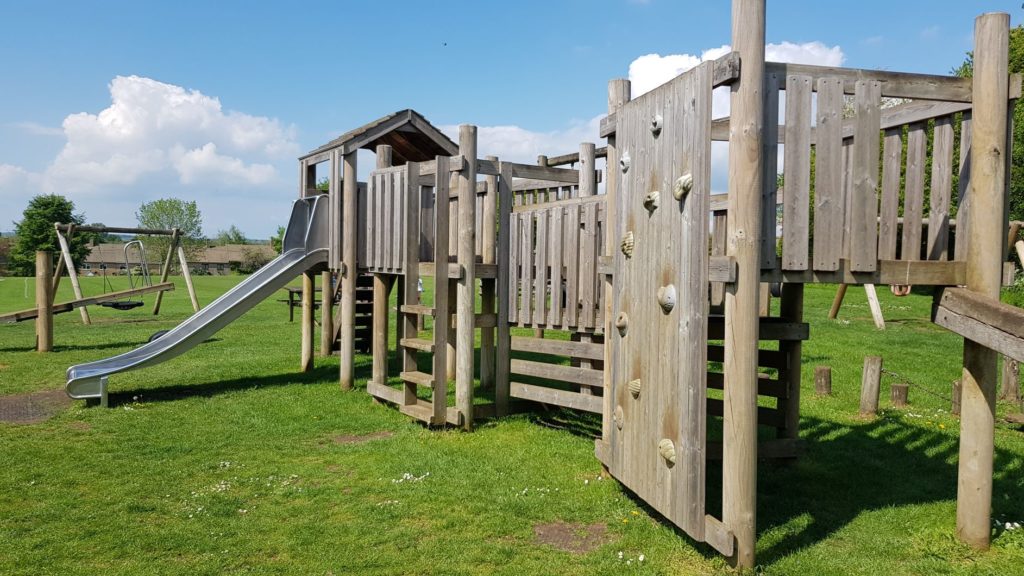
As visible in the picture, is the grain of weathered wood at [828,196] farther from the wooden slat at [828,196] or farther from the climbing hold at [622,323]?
the climbing hold at [622,323]

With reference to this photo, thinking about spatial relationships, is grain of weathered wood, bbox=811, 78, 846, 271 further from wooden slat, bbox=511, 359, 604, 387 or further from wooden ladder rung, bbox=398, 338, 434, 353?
wooden ladder rung, bbox=398, 338, 434, 353

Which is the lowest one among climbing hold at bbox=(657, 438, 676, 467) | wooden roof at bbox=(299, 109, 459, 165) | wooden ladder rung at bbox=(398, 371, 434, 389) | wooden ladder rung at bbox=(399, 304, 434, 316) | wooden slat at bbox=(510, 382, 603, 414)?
wooden slat at bbox=(510, 382, 603, 414)

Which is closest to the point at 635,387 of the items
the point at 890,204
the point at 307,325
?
the point at 890,204

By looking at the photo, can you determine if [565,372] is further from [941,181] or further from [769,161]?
[941,181]

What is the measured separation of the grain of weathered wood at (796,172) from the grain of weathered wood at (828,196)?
0.12 metres

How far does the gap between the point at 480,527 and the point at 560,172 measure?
5662mm

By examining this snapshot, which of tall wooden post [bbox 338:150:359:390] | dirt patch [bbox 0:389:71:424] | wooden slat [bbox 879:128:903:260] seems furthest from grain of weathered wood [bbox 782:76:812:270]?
dirt patch [bbox 0:389:71:424]

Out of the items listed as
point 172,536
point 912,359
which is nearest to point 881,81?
point 172,536

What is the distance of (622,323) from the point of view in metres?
6.16

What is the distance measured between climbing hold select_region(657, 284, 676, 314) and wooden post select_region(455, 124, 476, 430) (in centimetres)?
384

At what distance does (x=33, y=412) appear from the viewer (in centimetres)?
1000

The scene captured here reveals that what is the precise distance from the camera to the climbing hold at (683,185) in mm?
4973

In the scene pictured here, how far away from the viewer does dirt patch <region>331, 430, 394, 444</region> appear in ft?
28.2

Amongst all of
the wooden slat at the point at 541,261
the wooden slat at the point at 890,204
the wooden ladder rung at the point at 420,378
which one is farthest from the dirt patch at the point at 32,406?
the wooden slat at the point at 890,204
